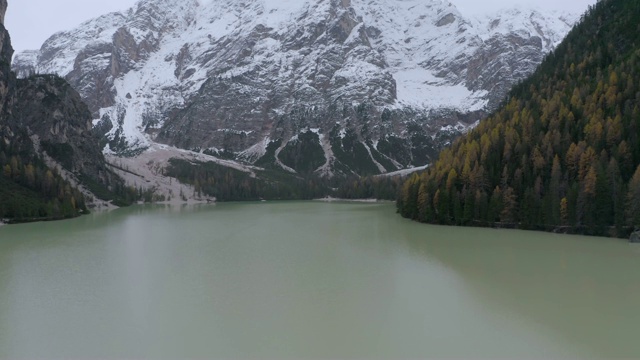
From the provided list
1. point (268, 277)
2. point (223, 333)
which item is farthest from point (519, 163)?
point (223, 333)

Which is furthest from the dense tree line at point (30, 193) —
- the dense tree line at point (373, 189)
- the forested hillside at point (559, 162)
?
the dense tree line at point (373, 189)

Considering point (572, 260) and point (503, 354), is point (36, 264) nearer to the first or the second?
point (503, 354)

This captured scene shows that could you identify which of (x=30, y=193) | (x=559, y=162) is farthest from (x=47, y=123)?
(x=559, y=162)

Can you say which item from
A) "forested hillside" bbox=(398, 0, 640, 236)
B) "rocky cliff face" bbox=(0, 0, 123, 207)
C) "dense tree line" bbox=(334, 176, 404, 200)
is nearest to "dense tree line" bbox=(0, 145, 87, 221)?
"rocky cliff face" bbox=(0, 0, 123, 207)

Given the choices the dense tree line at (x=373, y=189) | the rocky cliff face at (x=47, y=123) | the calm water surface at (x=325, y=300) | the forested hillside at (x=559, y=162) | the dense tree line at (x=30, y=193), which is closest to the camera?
the calm water surface at (x=325, y=300)

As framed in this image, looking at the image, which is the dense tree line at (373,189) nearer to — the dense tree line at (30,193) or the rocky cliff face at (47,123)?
the rocky cliff face at (47,123)

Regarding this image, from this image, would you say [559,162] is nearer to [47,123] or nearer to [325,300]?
[325,300]
